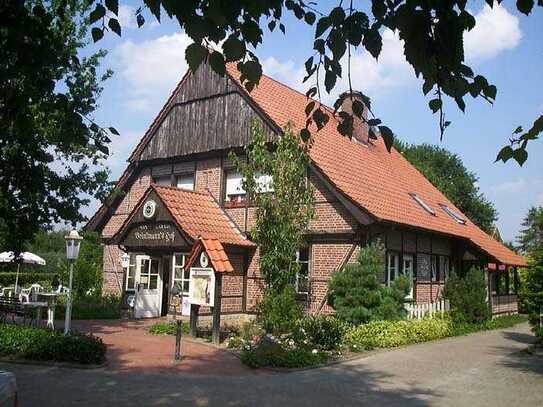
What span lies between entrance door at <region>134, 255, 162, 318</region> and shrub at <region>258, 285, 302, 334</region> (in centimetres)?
679

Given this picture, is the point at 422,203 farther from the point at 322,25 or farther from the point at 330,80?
the point at 322,25

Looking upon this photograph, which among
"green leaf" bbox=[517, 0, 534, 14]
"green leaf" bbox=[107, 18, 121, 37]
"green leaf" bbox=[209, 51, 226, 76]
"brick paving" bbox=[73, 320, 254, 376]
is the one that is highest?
"green leaf" bbox=[107, 18, 121, 37]

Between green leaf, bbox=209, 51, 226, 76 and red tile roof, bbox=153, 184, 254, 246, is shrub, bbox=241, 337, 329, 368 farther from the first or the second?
green leaf, bbox=209, 51, 226, 76

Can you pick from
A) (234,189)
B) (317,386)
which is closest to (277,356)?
(317,386)

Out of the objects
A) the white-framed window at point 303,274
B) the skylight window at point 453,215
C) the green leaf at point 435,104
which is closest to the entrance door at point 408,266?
the white-framed window at point 303,274

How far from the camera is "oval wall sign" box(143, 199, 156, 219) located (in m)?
17.7

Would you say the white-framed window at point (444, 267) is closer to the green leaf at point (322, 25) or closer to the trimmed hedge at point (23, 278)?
the green leaf at point (322, 25)

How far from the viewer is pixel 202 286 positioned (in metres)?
14.7

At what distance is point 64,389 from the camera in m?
8.85

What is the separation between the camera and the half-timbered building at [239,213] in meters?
17.3

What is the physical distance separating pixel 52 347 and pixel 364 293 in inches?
315

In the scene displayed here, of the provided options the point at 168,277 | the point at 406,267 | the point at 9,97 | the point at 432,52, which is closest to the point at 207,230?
the point at 168,277

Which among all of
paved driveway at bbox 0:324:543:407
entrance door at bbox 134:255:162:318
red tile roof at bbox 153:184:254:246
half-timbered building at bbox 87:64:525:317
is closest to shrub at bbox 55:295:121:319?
half-timbered building at bbox 87:64:525:317

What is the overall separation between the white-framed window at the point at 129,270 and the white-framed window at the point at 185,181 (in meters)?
3.27
